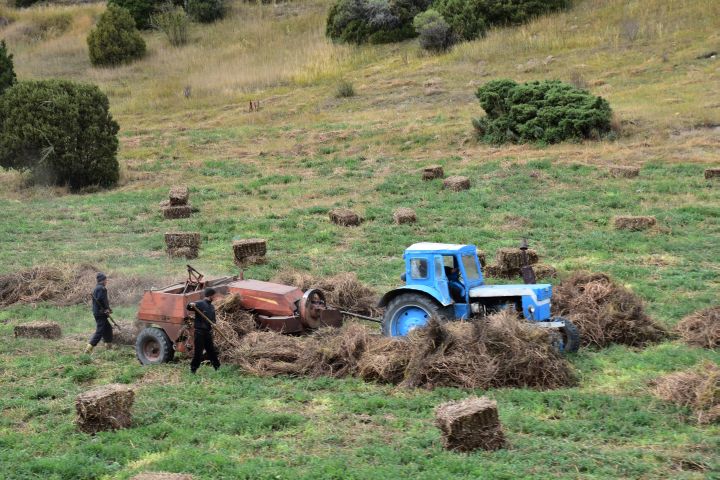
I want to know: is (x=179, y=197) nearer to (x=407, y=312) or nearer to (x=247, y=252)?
(x=247, y=252)

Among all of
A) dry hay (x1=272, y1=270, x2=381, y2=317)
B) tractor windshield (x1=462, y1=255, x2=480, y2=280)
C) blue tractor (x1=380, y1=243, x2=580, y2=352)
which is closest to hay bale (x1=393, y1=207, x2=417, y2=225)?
dry hay (x1=272, y1=270, x2=381, y2=317)

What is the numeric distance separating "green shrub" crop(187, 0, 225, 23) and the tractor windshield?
52046 millimetres

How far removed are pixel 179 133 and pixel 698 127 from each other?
73.5 feet

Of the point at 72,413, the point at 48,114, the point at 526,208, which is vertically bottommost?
the point at 526,208

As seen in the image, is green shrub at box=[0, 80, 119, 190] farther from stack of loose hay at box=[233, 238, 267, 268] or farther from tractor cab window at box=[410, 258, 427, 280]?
tractor cab window at box=[410, 258, 427, 280]

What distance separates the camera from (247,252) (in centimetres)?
1931

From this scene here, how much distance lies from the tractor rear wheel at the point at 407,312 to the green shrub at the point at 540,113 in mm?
17793

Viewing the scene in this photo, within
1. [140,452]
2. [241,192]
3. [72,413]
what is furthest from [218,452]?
[241,192]

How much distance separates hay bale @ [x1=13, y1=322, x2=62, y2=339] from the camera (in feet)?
49.0

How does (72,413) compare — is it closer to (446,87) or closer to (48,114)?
(48,114)

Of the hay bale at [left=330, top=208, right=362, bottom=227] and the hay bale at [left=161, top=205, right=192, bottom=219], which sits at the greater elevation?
the hay bale at [left=161, top=205, right=192, bottom=219]

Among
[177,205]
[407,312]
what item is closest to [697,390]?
[407,312]

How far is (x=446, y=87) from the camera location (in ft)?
129

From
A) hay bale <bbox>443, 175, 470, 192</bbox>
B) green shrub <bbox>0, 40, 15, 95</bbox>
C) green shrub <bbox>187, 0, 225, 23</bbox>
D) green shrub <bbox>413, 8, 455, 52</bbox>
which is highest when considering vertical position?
green shrub <bbox>187, 0, 225, 23</bbox>
